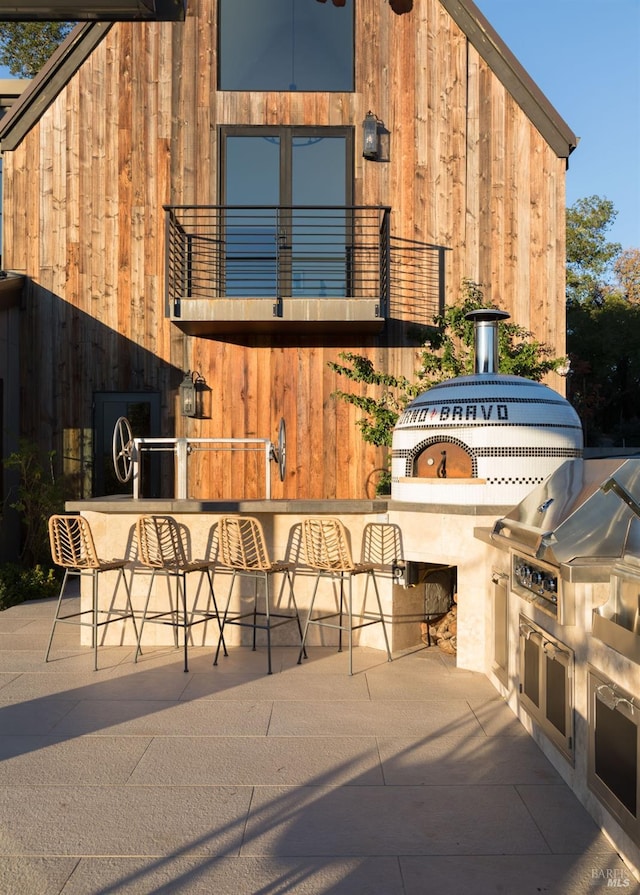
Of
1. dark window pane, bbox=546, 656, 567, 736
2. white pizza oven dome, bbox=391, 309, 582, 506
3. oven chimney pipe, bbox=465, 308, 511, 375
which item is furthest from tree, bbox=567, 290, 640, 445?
dark window pane, bbox=546, 656, 567, 736

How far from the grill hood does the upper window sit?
9478 mm

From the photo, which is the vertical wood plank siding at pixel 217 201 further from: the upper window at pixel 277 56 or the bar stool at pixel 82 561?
the bar stool at pixel 82 561

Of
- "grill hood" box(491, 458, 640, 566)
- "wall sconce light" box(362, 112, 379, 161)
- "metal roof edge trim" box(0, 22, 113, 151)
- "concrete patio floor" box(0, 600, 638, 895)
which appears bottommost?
"concrete patio floor" box(0, 600, 638, 895)

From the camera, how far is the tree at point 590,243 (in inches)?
1190

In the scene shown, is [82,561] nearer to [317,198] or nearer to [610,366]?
[317,198]

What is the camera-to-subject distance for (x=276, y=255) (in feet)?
42.8

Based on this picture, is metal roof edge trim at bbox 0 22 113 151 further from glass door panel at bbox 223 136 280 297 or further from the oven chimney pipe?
the oven chimney pipe

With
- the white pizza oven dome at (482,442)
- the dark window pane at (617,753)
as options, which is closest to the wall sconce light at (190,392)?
the white pizza oven dome at (482,442)

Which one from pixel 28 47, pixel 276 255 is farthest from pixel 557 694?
pixel 28 47

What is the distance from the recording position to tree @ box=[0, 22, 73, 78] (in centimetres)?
2159

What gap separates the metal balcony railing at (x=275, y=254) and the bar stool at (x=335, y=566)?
6058mm

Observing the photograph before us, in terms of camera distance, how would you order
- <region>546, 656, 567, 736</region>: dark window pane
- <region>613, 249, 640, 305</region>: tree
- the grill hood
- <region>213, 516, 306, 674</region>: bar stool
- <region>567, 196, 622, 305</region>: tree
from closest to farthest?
the grill hood, <region>546, 656, 567, 736</region>: dark window pane, <region>213, 516, 306, 674</region>: bar stool, <region>613, 249, 640, 305</region>: tree, <region>567, 196, 622, 305</region>: tree

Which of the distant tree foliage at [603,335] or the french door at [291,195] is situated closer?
the french door at [291,195]

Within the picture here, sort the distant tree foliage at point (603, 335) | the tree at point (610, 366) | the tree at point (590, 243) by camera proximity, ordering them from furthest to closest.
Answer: the tree at point (590, 243)
the tree at point (610, 366)
the distant tree foliage at point (603, 335)
